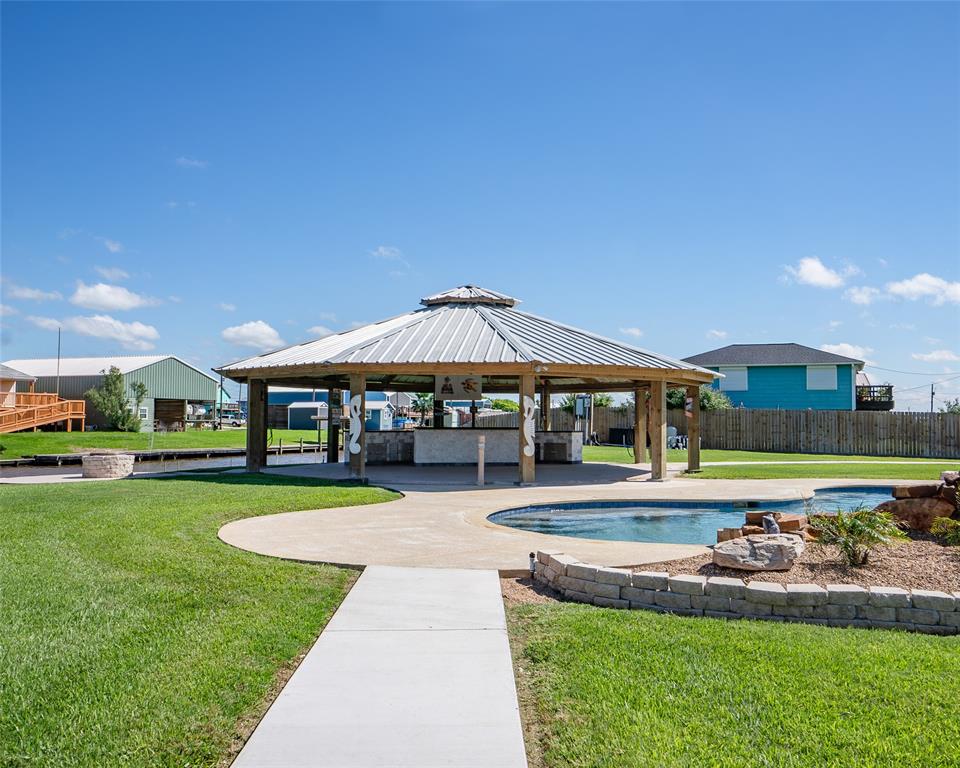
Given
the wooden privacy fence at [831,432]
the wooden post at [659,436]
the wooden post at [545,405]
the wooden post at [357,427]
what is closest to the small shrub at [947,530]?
the wooden post at [659,436]

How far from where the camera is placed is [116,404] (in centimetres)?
3716

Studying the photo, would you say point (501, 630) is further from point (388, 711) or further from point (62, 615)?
point (62, 615)

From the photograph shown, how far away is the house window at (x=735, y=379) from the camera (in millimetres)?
38188

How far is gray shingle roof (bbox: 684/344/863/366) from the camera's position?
36.8m

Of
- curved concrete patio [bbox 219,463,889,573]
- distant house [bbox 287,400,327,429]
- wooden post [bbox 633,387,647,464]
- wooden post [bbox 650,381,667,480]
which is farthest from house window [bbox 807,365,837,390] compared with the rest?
distant house [bbox 287,400,327,429]

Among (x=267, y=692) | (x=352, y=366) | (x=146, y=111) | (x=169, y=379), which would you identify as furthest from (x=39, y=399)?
(x=267, y=692)

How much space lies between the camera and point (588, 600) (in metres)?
5.98

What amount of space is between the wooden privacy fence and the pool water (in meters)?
15.9

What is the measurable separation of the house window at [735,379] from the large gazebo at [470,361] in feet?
63.3

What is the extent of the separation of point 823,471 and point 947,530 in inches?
465

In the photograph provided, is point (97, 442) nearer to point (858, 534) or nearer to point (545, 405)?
point (545, 405)

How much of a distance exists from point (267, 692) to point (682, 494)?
1075 centimetres

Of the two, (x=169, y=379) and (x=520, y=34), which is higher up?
(x=520, y=34)

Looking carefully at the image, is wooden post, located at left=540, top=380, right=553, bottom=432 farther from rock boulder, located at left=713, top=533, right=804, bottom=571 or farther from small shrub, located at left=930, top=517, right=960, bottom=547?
rock boulder, located at left=713, top=533, right=804, bottom=571
